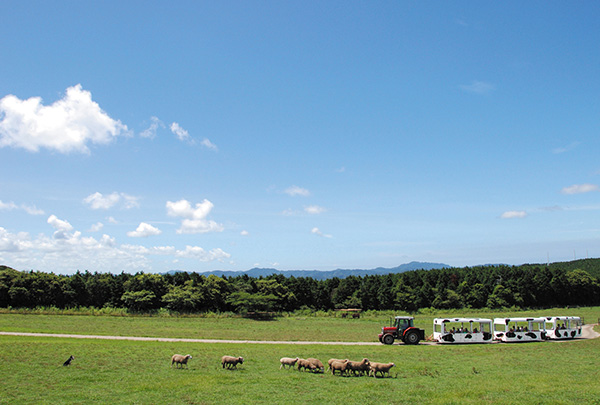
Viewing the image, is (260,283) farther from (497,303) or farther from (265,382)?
(265,382)

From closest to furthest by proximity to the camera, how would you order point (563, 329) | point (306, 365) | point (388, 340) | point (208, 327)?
point (306, 365), point (388, 340), point (563, 329), point (208, 327)

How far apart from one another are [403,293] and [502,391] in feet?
223

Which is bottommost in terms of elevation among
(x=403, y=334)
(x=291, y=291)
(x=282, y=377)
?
(x=291, y=291)

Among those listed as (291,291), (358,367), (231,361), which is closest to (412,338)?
(358,367)

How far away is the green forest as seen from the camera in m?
69.9

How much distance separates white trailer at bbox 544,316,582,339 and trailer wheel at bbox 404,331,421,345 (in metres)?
13.4

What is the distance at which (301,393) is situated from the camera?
54.8 ft

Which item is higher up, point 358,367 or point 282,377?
point 358,367

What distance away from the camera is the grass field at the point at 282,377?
1605cm

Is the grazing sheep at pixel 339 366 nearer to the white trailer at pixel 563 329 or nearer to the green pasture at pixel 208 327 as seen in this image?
the green pasture at pixel 208 327

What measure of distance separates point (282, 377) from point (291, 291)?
65.1 metres

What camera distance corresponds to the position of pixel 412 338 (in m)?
34.4

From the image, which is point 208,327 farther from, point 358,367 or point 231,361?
point 358,367

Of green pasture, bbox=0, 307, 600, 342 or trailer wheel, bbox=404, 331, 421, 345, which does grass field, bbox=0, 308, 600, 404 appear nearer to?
trailer wheel, bbox=404, 331, 421, 345
